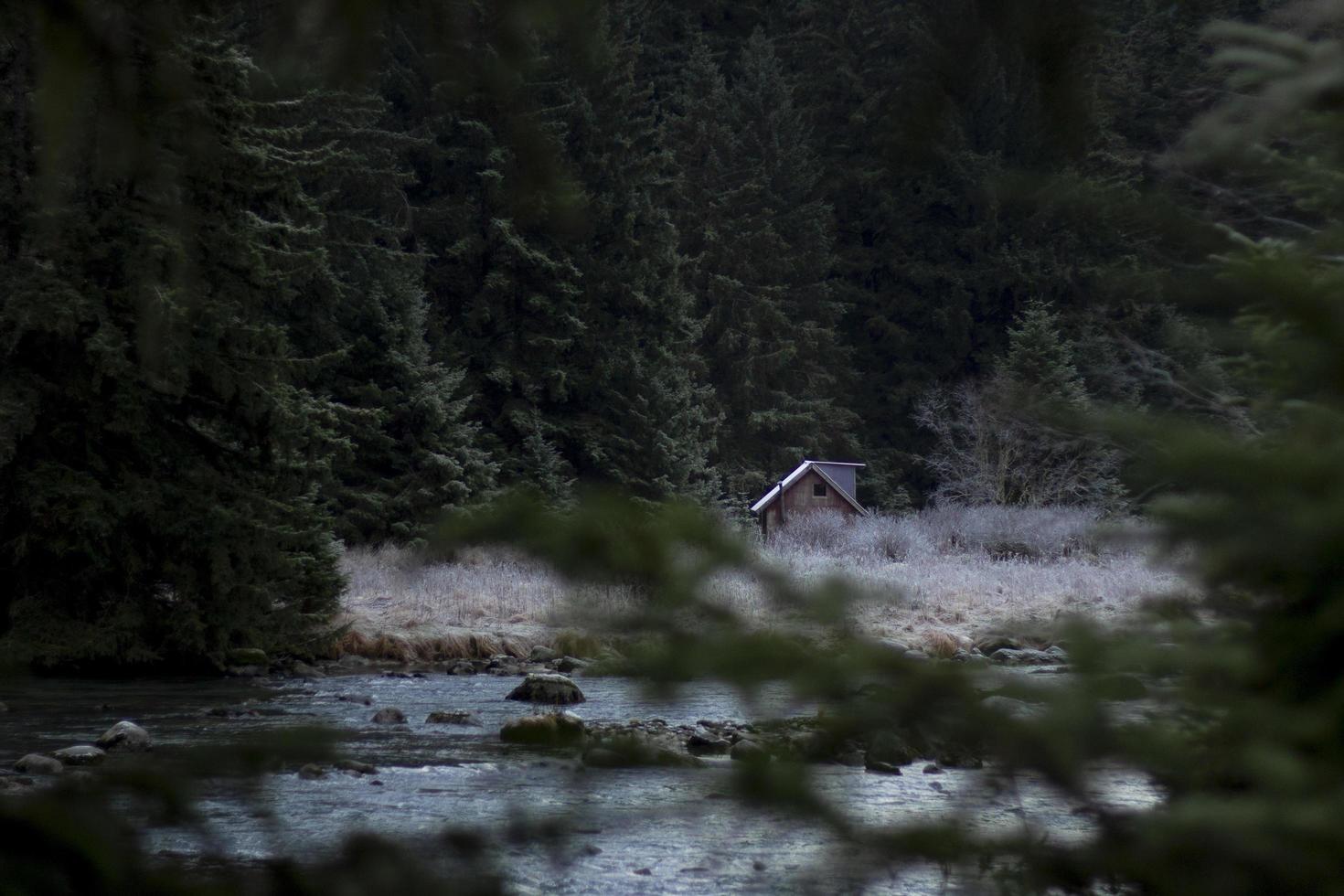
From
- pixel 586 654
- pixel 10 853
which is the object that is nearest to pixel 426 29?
pixel 10 853

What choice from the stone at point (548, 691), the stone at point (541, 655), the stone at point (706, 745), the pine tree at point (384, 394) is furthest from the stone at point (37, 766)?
the pine tree at point (384, 394)

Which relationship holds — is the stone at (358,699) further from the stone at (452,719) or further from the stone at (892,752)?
the stone at (892,752)

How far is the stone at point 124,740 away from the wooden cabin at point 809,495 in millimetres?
19406

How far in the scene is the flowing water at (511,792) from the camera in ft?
4.40

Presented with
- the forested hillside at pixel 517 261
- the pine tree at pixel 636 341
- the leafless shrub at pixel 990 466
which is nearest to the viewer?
the forested hillside at pixel 517 261

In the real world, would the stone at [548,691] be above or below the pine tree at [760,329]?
below

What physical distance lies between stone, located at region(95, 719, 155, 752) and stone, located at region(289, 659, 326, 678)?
417 centimetres

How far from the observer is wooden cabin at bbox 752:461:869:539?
27.0m

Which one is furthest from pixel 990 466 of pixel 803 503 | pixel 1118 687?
pixel 1118 687

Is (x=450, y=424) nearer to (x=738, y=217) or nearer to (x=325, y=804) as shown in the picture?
(x=738, y=217)

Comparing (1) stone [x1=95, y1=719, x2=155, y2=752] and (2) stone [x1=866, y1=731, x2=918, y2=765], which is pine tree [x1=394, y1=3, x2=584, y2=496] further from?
(2) stone [x1=866, y1=731, x2=918, y2=765]

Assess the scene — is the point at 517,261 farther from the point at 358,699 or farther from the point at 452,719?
the point at 452,719

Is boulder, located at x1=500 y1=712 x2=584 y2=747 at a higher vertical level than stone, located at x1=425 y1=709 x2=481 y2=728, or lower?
higher

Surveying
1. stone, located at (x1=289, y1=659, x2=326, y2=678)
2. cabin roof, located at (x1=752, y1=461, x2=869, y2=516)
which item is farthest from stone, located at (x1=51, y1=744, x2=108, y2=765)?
cabin roof, located at (x1=752, y1=461, x2=869, y2=516)
